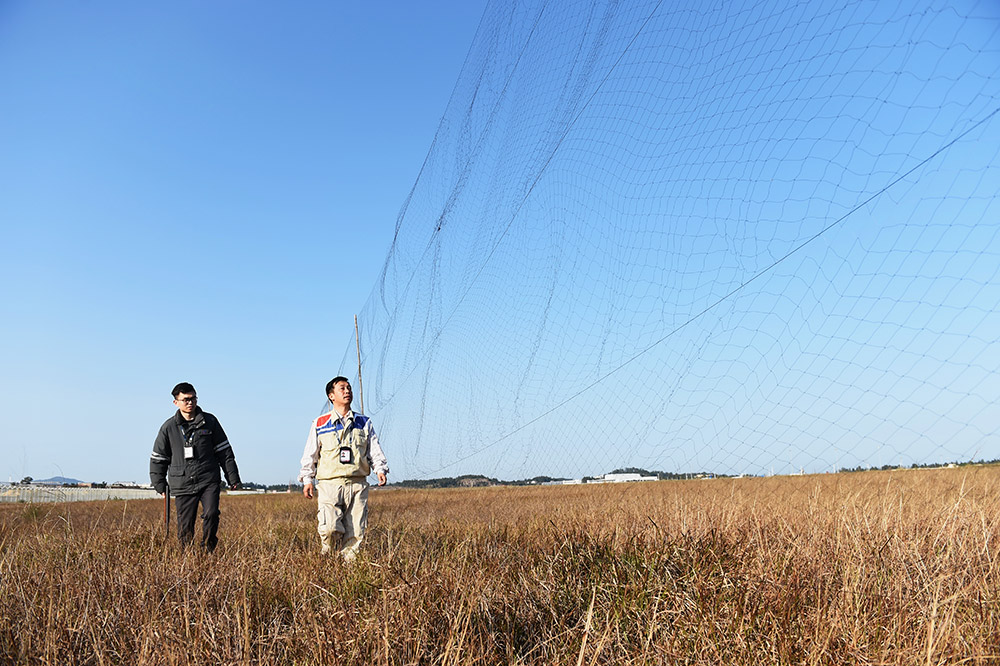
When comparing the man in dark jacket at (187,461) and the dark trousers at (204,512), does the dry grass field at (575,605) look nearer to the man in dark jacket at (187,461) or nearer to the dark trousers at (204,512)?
the dark trousers at (204,512)

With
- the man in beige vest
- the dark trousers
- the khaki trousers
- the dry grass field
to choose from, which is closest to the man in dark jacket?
the dark trousers

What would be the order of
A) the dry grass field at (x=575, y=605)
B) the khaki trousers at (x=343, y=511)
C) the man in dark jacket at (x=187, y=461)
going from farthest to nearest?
the man in dark jacket at (x=187, y=461)
the khaki trousers at (x=343, y=511)
the dry grass field at (x=575, y=605)

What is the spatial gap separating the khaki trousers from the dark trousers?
1.30 meters

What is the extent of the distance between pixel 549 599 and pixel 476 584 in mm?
366

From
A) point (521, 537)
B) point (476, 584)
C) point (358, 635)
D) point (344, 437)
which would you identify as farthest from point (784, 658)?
point (344, 437)

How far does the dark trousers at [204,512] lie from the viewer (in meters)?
7.25

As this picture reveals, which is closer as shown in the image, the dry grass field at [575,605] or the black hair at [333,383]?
the dry grass field at [575,605]

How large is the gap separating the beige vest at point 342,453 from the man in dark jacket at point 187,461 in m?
1.31

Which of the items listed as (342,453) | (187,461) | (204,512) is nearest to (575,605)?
(342,453)

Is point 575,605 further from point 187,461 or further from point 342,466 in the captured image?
point 187,461

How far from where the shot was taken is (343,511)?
6824 millimetres

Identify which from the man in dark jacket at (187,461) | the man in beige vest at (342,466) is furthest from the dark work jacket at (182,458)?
the man in beige vest at (342,466)

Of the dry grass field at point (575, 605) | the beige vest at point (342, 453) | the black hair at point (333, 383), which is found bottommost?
the dry grass field at point (575, 605)

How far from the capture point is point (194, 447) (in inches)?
296
